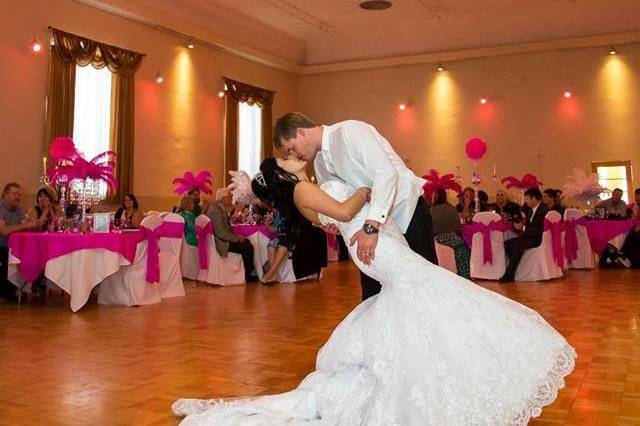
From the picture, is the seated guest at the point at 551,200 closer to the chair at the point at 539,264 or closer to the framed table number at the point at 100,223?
the chair at the point at 539,264

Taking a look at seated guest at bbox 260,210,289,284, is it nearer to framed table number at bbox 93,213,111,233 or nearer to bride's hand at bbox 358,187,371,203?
framed table number at bbox 93,213,111,233

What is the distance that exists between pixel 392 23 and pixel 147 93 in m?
5.67

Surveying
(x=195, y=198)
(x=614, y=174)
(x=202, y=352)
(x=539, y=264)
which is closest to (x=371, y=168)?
(x=202, y=352)

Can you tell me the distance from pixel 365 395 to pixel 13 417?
153 centimetres

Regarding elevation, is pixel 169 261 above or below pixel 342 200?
below

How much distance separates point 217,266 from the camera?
785 centimetres

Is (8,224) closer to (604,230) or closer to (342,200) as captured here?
(342,200)

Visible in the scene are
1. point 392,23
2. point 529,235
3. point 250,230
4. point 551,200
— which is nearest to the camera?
point 529,235

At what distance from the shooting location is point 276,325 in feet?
16.7

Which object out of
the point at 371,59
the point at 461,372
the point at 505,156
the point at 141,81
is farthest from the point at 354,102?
the point at 461,372

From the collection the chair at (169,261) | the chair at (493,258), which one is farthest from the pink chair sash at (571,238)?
the chair at (169,261)

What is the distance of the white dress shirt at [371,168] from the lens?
233cm

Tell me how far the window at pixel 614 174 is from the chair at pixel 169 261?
8703mm

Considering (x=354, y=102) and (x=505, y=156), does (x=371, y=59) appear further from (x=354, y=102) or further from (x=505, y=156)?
(x=505, y=156)
